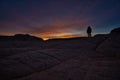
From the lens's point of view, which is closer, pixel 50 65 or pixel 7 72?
pixel 7 72

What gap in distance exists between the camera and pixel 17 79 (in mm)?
5809

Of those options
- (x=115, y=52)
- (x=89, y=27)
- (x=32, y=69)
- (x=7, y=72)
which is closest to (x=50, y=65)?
(x=32, y=69)

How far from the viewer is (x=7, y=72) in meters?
6.34

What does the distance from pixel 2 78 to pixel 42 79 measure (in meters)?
2.41

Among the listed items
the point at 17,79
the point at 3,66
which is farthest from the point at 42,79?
the point at 3,66

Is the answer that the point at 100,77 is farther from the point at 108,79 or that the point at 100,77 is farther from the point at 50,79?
the point at 50,79

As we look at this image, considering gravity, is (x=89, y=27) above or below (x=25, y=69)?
above

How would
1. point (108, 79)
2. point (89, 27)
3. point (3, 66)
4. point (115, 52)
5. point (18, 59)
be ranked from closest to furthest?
point (108, 79)
point (3, 66)
point (18, 59)
point (115, 52)
point (89, 27)

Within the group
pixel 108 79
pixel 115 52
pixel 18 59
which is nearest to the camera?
pixel 108 79

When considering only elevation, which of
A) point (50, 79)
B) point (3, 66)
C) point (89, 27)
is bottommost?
point (50, 79)

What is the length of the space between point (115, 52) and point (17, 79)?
38.2ft

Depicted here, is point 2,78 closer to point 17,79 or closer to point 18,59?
point 17,79

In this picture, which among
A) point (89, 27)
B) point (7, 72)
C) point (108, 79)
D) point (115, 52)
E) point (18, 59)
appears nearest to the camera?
point (108, 79)

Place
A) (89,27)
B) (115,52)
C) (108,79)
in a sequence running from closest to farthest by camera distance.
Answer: (108,79)
(115,52)
(89,27)
